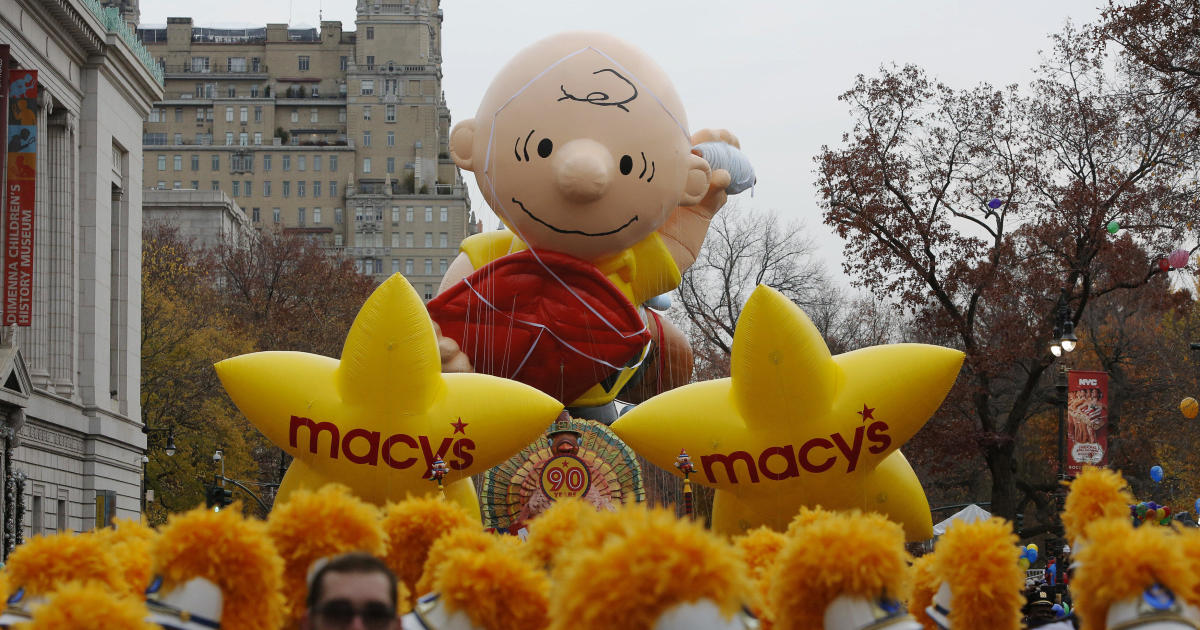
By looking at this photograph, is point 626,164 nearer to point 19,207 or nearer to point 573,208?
point 573,208

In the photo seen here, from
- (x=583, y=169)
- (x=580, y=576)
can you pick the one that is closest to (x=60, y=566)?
(x=580, y=576)

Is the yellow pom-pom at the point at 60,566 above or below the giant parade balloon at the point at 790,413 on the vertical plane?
below

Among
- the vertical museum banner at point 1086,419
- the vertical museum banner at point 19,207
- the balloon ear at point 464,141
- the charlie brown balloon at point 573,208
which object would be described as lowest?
the vertical museum banner at point 1086,419

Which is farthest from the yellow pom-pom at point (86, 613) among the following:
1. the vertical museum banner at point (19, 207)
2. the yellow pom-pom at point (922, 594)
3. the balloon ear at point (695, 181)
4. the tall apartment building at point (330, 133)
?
the tall apartment building at point (330, 133)

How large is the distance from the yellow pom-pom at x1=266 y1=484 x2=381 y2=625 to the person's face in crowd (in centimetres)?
150

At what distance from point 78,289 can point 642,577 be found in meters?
32.7

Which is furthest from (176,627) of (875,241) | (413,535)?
(875,241)

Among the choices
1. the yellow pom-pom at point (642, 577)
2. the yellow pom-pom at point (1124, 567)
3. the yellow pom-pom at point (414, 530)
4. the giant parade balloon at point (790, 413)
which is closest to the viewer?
the yellow pom-pom at point (642, 577)

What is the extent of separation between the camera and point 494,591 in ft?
16.4

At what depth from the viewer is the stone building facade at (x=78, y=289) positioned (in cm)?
3031

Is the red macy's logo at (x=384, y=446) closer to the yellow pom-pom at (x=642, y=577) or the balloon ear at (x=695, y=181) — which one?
the balloon ear at (x=695, y=181)

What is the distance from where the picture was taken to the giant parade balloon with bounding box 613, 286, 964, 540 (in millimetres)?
10211

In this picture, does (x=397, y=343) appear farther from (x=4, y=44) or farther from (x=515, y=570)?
(x=4, y=44)

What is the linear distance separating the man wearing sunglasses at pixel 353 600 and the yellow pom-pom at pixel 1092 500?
9.66 feet
